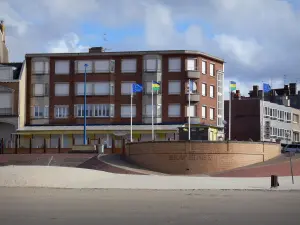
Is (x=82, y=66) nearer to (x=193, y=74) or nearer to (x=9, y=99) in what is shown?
(x=9, y=99)

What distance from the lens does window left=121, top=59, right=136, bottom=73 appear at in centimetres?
8212

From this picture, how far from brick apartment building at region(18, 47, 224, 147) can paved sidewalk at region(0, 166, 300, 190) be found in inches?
1461

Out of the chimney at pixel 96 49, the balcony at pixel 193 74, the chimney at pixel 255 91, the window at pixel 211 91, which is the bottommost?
the window at pixel 211 91

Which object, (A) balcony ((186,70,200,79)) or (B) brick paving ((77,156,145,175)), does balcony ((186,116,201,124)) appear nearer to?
(A) balcony ((186,70,200,79))

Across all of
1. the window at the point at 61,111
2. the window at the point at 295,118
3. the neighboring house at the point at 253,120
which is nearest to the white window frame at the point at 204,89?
the neighboring house at the point at 253,120

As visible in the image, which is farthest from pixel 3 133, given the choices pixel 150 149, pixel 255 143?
pixel 255 143

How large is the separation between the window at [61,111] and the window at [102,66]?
6.80 metres

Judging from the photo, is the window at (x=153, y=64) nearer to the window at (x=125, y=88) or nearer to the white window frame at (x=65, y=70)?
the window at (x=125, y=88)

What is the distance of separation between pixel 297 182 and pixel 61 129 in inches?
1739

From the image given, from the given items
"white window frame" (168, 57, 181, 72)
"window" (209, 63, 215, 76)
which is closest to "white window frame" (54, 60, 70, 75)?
"white window frame" (168, 57, 181, 72)

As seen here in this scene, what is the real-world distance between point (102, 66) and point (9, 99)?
1337 cm

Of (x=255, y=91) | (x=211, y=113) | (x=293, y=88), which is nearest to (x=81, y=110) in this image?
(x=211, y=113)

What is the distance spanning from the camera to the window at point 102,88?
271 ft

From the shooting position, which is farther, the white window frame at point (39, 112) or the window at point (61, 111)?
the white window frame at point (39, 112)
